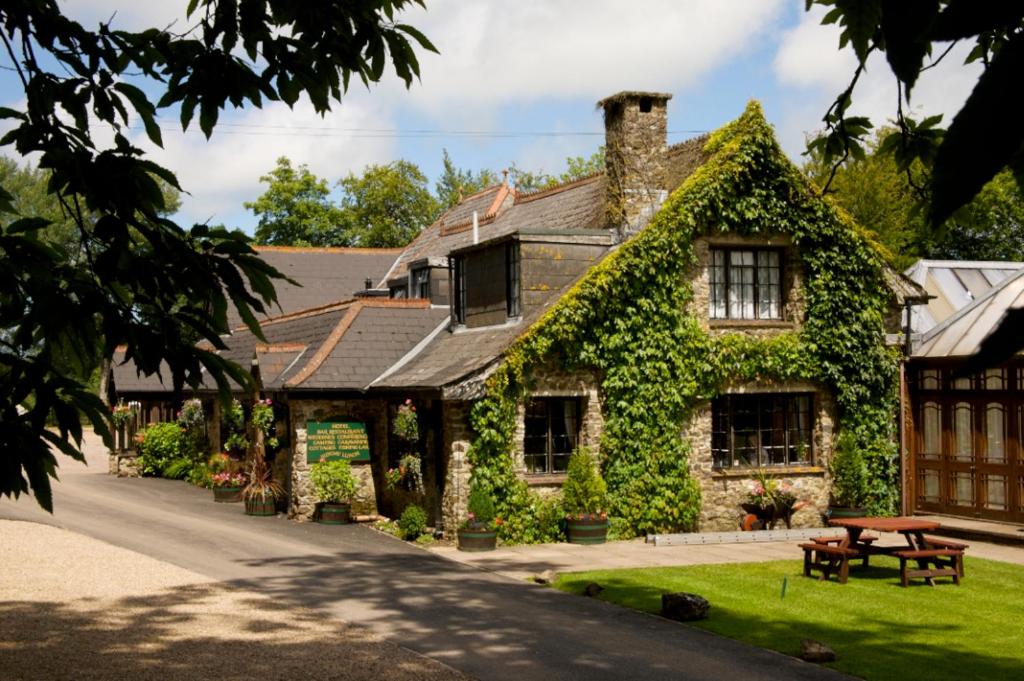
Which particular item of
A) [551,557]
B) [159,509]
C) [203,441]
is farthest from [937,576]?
[203,441]

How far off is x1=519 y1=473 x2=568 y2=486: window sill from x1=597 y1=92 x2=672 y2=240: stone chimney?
4.67 meters

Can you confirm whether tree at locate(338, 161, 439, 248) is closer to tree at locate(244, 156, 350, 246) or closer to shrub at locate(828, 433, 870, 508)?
tree at locate(244, 156, 350, 246)

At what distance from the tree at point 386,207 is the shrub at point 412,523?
42373 mm

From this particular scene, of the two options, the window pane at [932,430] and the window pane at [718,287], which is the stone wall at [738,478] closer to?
the window pane at [718,287]

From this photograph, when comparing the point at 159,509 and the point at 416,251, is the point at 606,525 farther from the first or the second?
the point at 416,251

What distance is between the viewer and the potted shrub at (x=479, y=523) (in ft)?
61.9

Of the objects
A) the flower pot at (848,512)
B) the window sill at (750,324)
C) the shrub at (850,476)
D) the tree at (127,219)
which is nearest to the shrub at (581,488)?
the window sill at (750,324)

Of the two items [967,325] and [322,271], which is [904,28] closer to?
[967,325]

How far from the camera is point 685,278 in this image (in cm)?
2125

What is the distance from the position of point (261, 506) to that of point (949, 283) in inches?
607

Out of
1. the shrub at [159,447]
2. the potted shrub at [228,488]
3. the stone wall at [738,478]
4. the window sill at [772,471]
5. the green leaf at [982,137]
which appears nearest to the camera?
the green leaf at [982,137]

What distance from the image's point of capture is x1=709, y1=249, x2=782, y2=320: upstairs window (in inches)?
854

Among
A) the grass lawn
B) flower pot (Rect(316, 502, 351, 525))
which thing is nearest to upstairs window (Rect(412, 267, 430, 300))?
flower pot (Rect(316, 502, 351, 525))

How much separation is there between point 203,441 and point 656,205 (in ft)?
Answer: 54.5
